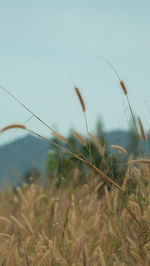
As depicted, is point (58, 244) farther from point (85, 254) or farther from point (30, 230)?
point (85, 254)

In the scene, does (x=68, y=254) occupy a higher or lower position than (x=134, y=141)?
lower

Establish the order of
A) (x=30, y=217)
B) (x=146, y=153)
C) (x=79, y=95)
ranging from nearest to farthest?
(x=79, y=95) → (x=146, y=153) → (x=30, y=217)

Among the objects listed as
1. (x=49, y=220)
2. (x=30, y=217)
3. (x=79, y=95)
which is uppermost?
(x=79, y=95)

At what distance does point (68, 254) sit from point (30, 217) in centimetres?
77

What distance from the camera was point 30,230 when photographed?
88.8 inches

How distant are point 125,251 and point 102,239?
21cm

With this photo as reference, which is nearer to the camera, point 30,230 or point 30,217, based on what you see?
point 30,230

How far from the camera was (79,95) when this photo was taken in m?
1.84

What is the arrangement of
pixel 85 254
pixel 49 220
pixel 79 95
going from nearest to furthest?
pixel 85 254 < pixel 79 95 < pixel 49 220

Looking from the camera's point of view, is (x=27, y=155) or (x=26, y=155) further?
(x=26, y=155)

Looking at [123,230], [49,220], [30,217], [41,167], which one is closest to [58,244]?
[123,230]

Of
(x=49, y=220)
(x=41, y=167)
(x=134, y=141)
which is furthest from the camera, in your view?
(x=41, y=167)

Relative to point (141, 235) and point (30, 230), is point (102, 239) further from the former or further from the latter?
point (30, 230)

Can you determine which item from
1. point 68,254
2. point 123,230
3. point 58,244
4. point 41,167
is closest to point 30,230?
point 58,244
